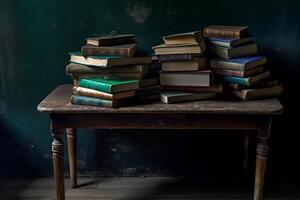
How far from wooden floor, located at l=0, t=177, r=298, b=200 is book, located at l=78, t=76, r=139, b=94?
2.32 ft

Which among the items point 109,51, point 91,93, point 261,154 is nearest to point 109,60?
point 109,51

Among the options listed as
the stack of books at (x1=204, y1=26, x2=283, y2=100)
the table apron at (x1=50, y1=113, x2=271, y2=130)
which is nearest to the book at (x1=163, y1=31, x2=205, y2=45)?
the stack of books at (x1=204, y1=26, x2=283, y2=100)

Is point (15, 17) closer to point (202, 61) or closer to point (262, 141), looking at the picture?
point (202, 61)

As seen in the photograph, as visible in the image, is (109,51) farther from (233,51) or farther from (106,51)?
(233,51)

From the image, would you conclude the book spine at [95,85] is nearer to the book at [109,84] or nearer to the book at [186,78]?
the book at [109,84]

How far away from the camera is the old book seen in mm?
2082

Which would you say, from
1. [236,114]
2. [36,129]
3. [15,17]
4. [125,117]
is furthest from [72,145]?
[236,114]

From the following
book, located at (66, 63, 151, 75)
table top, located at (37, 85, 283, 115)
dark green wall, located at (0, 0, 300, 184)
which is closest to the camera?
table top, located at (37, 85, 283, 115)

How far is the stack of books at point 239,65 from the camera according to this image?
208cm

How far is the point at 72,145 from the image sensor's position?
2488 mm

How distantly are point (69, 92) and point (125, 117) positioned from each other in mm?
397

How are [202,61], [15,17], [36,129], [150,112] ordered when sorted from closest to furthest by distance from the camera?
[150,112] → [202,61] → [15,17] → [36,129]

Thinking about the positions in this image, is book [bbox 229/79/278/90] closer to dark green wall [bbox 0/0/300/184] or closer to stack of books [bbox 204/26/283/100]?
stack of books [bbox 204/26/283/100]

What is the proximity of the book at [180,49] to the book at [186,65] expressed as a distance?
4 centimetres
